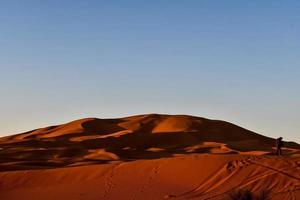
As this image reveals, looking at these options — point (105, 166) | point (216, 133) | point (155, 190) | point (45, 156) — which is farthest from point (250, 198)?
point (216, 133)

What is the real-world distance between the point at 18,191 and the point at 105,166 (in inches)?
135

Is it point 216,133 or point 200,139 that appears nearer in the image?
point 200,139

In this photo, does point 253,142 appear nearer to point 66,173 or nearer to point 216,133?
point 216,133

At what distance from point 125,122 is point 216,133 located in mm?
11417

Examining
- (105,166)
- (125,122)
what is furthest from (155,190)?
(125,122)

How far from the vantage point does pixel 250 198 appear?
1619 cm

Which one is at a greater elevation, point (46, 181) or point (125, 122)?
point (125, 122)

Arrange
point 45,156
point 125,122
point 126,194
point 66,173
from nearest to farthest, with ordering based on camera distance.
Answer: point 126,194 < point 66,173 < point 45,156 < point 125,122

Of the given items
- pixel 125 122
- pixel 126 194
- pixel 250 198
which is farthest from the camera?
pixel 125 122

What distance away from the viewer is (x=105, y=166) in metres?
24.1

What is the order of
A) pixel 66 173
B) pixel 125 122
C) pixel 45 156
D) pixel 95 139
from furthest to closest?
pixel 125 122
pixel 95 139
pixel 45 156
pixel 66 173

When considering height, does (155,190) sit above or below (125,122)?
below

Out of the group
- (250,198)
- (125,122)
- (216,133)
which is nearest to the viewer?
(250,198)

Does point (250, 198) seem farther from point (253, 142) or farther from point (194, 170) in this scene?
point (253, 142)
